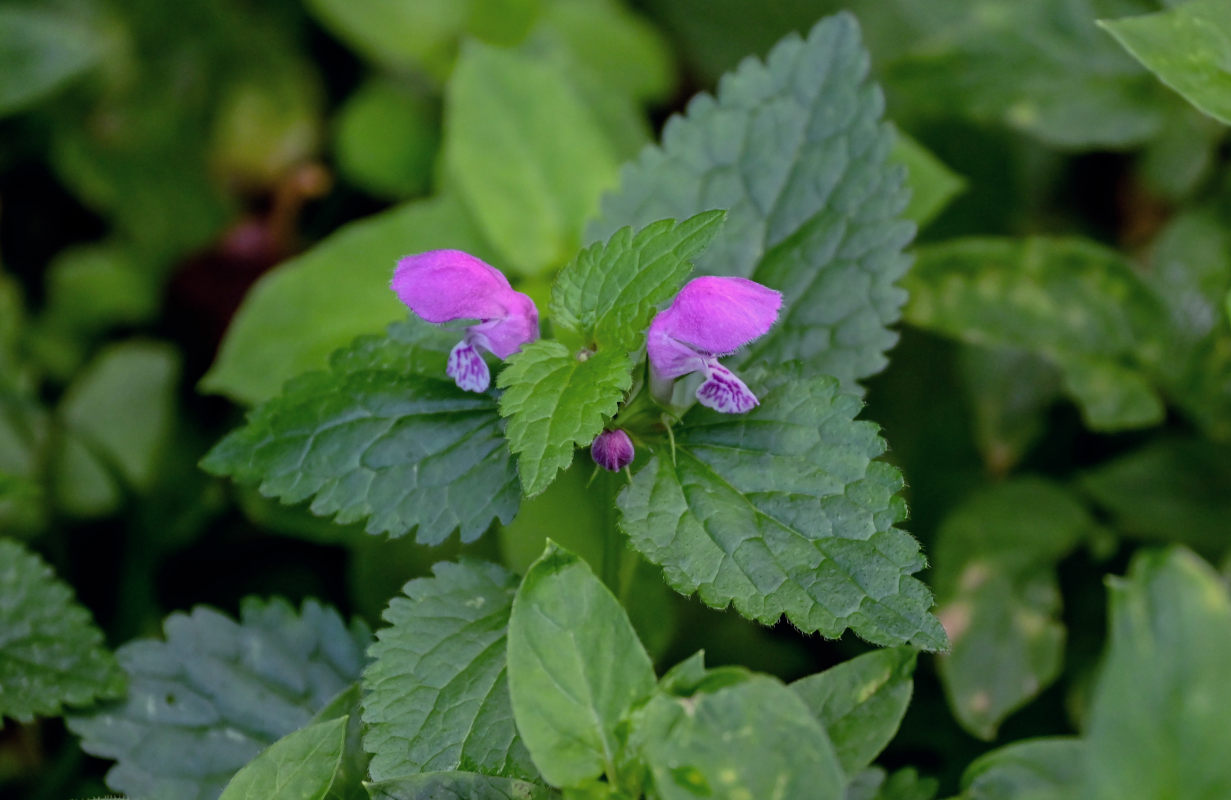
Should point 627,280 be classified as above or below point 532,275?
above

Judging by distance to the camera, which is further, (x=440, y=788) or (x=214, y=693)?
(x=214, y=693)

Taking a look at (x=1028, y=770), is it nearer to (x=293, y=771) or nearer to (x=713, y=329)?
(x=713, y=329)

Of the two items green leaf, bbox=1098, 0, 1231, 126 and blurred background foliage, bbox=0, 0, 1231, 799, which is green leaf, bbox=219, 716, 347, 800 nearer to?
blurred background foliage, bbox=0, 0, 1231, 799

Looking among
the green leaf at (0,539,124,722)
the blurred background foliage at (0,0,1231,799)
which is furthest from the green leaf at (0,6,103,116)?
the green leaf at (0,539,124,722)

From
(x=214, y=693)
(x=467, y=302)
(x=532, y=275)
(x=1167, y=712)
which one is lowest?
(x=214, y=693)

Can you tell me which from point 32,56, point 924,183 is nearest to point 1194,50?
point 924,183

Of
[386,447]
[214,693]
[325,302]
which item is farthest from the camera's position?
[325,302]
